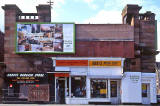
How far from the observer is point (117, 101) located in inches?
1121

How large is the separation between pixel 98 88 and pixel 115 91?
1786 millimetres

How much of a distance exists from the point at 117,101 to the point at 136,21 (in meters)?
9.24

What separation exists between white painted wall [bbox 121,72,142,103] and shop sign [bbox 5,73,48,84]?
7.98m

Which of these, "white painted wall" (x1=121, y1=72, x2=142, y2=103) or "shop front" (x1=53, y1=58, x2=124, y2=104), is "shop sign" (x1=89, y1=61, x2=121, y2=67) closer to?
"shop front" (x1=53, y1=58, x2=124, y2=104)

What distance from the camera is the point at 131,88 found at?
1105 inches

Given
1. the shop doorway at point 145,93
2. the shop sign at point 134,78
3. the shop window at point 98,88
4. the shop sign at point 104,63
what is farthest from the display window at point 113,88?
the shop doorway at point 145,93

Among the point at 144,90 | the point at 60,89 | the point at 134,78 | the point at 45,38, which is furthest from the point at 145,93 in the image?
the point at 45,38

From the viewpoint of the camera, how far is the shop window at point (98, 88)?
28.5 m

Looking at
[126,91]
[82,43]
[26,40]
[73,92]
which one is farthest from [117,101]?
[26,40]

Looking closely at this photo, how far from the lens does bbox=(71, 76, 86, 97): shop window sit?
2848 cm

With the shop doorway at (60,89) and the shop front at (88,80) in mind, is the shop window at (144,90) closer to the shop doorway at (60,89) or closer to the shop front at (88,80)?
the shop front at (88,80)

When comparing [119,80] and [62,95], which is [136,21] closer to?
[119,80]

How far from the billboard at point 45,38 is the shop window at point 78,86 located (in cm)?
295

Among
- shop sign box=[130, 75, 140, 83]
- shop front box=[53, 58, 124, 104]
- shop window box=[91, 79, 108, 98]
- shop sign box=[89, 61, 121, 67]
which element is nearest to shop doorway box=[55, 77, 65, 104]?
shop front box=[53, 58, 124, 104]
